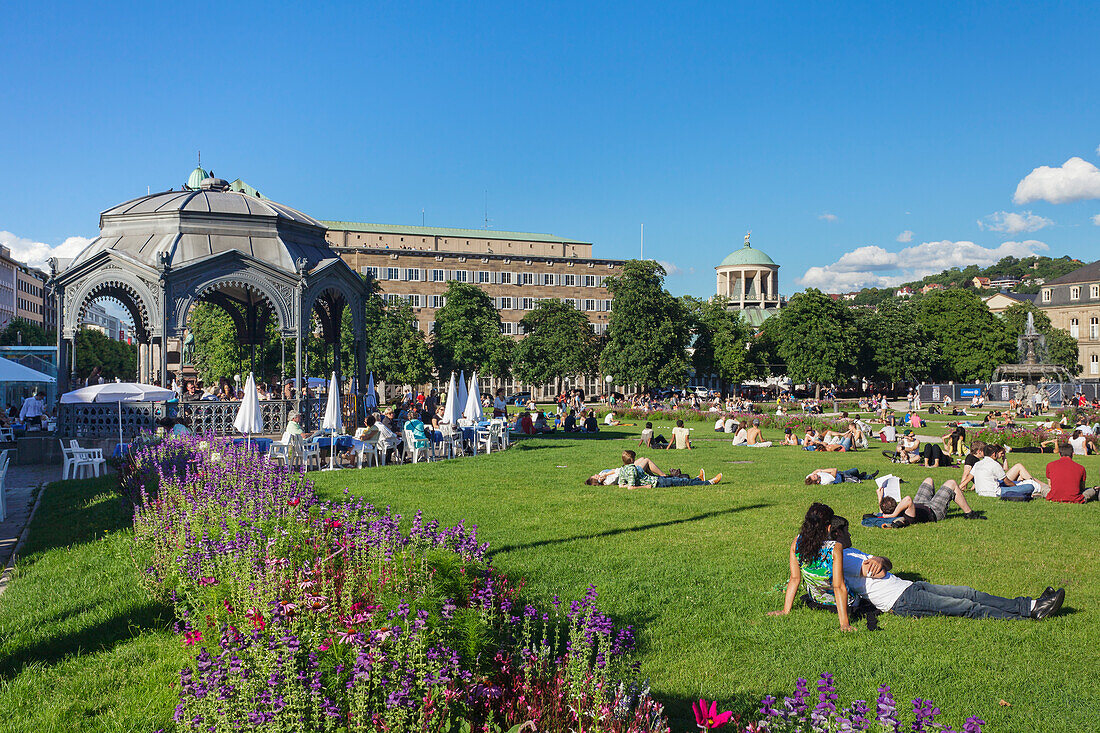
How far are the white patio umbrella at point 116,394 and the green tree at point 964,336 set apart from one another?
7969 centimetres

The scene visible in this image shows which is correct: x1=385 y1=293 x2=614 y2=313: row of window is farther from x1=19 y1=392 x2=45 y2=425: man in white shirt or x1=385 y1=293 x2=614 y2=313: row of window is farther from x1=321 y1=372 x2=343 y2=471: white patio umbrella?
x1=321 y1=372 x2=343 y2=471: white patio umbrella

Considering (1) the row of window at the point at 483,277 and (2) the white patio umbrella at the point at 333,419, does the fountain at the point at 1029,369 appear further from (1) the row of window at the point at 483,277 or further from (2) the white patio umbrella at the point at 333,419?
(2) the white patio umbrella at the point at 333,419

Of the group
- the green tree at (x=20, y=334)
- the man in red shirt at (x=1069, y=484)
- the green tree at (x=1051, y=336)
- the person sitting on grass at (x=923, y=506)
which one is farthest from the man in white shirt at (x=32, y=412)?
the green tree at (x=1051, y=336)

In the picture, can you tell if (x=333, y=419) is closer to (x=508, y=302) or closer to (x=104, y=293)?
(x=104, y=293)

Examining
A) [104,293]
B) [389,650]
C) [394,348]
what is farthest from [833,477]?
[394,348]

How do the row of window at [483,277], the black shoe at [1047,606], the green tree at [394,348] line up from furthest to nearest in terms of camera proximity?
the row of window at [483,277]
the green tree at [394,348]
the black shoe at [1047,606]

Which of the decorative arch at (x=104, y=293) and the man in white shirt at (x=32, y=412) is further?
the man in white shirt at (x=32, y=412)

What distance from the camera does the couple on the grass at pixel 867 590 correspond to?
732 centimetres

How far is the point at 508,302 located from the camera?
99.7 m

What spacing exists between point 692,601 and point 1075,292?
437ft

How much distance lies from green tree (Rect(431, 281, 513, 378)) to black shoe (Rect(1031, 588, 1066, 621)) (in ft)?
229

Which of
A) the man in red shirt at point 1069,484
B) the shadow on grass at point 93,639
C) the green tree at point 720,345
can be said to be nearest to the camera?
the shadow on grass at point 93,639

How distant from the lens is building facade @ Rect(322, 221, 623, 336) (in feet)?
309

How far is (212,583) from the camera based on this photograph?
6.07m
